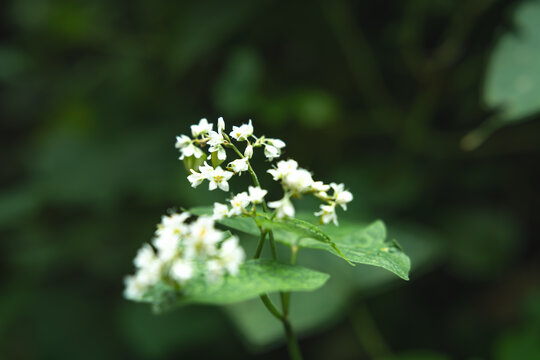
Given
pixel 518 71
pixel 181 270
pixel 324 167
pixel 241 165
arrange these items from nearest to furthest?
pixel 181 270, pixel 241 165, pixel 518 71, pixel 324 167

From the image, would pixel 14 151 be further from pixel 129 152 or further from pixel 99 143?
pixel 129 152

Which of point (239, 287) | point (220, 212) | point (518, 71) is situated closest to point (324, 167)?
point (518, 71)

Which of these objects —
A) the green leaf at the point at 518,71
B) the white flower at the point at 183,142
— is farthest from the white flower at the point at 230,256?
the green leaf at the point at 518,71

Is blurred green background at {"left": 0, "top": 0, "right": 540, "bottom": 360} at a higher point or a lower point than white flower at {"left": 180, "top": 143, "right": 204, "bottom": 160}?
higher

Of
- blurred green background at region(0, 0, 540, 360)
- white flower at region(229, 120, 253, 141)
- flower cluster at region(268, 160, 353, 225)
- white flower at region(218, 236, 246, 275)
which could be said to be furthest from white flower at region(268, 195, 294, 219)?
blurred green background at region(0, 0, 540, 360)

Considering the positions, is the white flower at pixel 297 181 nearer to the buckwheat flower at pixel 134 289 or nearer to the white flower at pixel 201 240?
the white flower at pixel 201 240

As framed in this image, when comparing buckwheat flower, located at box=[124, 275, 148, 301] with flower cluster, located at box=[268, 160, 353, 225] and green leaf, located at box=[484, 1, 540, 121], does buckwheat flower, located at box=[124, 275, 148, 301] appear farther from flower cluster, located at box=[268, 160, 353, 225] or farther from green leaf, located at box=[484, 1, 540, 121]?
green leaf, located at box=[484, 1, 540, 121]

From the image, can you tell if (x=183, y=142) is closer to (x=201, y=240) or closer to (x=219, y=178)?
(x=219, y=178)

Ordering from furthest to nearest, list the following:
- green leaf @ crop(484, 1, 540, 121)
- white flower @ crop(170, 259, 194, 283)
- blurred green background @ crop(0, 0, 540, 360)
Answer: blurred green background @ crop(0, 0, 540, 360) → green leaf @ crop(484, 1, 540, 121) → white flower @ crop(170, 259, 194, 283)
